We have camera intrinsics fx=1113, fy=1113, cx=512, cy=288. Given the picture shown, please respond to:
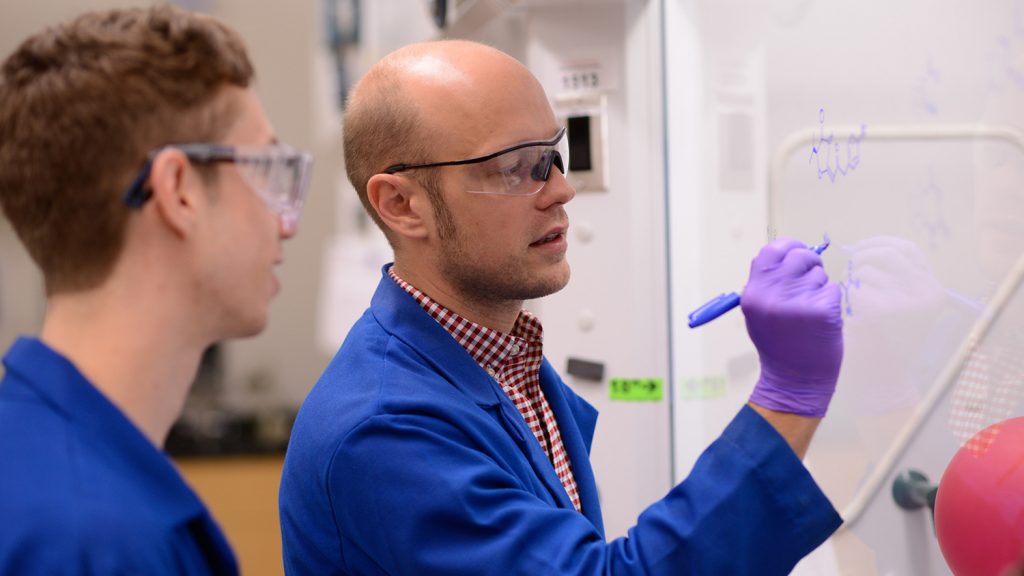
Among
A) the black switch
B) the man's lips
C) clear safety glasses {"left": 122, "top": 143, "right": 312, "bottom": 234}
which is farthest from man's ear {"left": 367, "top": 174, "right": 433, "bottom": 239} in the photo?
the black switch

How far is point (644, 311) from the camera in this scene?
239 cm

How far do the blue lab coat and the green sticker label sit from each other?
1.49m

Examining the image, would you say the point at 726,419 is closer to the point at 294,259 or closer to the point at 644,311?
the point at 644,311

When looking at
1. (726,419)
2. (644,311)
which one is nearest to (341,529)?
(726,419)

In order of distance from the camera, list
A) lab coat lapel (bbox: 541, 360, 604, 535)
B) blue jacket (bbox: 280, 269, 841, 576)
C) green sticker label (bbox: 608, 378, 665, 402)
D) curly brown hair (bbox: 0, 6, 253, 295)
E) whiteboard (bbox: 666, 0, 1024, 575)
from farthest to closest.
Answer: green sticker label (bbox: 608, 378, 665, 402), lab coat lapel (bbox: 541, 360, 604, 535), whiteboard (bbox: 666, 0, 1024, 575), blue jacket (bbox: 280, 269, 841, 576), curly brown hair (bbox: 0, 6, 253, 295)

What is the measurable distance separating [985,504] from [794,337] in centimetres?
35

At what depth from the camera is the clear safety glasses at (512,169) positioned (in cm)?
147

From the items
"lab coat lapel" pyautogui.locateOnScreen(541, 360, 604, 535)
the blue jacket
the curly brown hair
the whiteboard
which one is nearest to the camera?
the curly brown hair

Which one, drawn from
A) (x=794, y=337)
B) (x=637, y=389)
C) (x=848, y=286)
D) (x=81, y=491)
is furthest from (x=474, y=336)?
(x=637, y=389)

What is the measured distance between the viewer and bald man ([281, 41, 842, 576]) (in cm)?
119

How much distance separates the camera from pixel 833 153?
1.67 meters

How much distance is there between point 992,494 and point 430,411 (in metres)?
0.68

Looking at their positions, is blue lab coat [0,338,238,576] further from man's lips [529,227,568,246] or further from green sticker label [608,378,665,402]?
green sticker label [608,378,665,402]

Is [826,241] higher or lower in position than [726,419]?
higher
